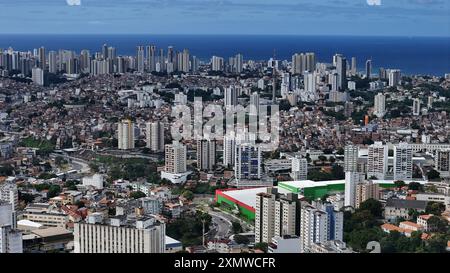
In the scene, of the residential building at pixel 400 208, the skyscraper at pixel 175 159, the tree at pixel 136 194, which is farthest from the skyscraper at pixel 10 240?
the skyscraper at pixel 175 159

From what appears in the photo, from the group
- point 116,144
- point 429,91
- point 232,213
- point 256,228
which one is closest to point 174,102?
point 116,144

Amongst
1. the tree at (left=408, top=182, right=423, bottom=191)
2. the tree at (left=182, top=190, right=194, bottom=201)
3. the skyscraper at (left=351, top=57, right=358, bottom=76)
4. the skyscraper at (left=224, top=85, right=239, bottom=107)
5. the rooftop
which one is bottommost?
the tree at (left=182, top=190, right=194, bottom=201)

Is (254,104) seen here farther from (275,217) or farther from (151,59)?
(275,217)

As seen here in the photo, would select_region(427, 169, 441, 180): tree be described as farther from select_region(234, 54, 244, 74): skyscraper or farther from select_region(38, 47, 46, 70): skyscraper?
select_region(38, 47, 46, 70): skyscraper

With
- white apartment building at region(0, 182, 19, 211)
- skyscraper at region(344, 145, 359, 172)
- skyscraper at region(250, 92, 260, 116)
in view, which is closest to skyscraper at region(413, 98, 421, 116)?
skyscraper at region(250, 92, 260, 116)

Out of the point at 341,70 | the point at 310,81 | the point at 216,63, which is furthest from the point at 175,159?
the point at 341,70

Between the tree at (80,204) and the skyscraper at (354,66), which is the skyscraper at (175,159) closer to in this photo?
the tree at (80,204)
